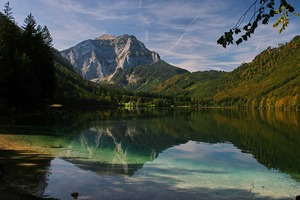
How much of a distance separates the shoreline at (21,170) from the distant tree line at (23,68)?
3556cm

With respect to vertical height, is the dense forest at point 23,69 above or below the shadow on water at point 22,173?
above

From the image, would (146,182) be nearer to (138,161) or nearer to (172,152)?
(138,161)

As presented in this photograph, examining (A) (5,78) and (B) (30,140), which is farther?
(A) (5,78)

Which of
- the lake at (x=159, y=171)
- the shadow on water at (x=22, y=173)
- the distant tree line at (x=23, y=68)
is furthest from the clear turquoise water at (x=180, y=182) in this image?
the distant tree line at (x=23, y=68)

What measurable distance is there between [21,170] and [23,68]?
55.5 metres

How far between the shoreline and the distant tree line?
3556 centimetres

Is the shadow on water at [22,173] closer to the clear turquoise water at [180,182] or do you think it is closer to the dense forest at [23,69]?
the clear turquoise water at [180,182]

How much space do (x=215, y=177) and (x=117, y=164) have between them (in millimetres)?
9979

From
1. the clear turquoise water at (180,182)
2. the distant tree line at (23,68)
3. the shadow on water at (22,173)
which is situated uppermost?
the distant tree line at (23,68)

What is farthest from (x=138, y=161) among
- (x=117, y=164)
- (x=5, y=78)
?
(x=5, y=78)

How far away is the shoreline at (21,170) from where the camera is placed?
17641 millimetres

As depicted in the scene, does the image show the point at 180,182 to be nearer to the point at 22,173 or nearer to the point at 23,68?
the point at 22,173

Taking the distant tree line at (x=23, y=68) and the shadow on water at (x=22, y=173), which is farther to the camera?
the distant tree line at (x=23, y=68)

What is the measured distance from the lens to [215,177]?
2616cm
